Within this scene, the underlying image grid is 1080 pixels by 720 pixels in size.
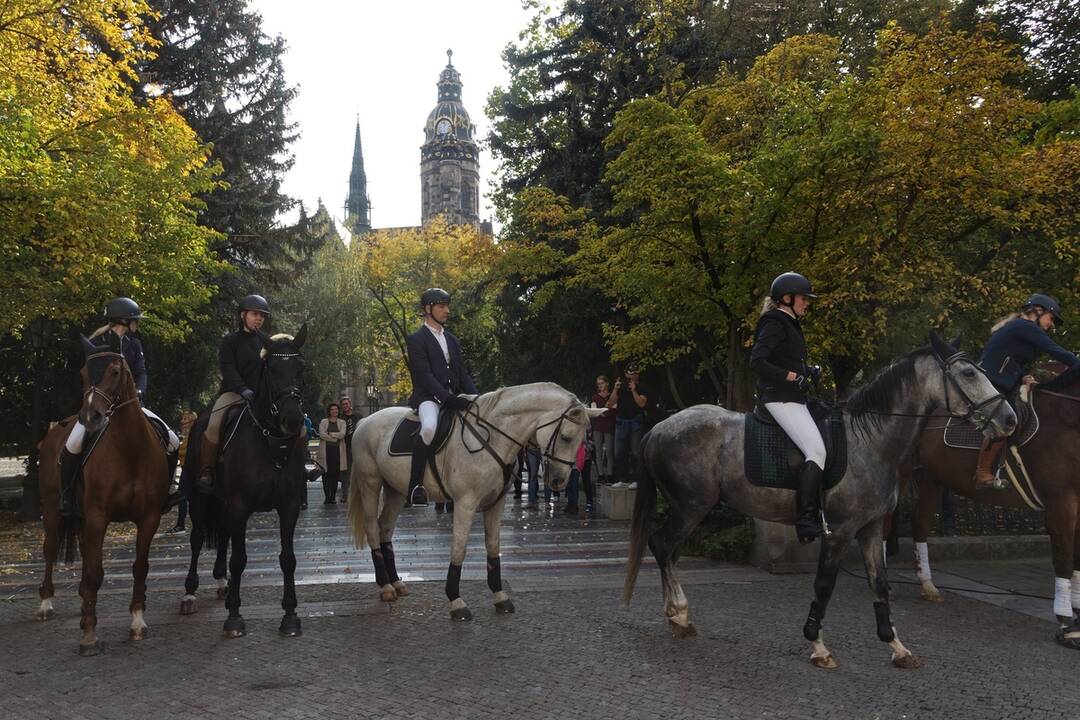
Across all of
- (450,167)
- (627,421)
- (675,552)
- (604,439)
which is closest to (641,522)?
(675,552)

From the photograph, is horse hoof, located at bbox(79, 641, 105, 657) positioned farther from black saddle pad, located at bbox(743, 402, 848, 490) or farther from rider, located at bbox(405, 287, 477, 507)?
black saddle pad, located at bbox(743, 402, 848, 490)

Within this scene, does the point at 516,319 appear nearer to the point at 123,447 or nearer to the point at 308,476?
the point at 308,476

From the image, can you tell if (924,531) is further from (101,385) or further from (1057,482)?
(101,385)

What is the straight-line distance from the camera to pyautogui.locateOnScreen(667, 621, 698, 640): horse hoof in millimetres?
7105

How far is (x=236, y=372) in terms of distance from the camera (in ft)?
26.8

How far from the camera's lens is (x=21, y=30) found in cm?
1403

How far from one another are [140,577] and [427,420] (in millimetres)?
2923

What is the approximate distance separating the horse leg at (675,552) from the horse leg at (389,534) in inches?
116

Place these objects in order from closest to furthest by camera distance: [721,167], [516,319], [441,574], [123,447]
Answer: [123,447] < [441,574] < [721,167] < [516,319]

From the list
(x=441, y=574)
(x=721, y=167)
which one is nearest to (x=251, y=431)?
(x=441, y=574)

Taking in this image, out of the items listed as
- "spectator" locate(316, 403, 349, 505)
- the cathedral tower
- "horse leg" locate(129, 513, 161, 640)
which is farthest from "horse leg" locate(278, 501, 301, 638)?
the cathedral tower

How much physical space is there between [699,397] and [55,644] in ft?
56.2

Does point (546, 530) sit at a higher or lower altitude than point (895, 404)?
lower

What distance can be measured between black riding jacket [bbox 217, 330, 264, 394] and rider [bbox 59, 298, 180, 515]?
774 mm
